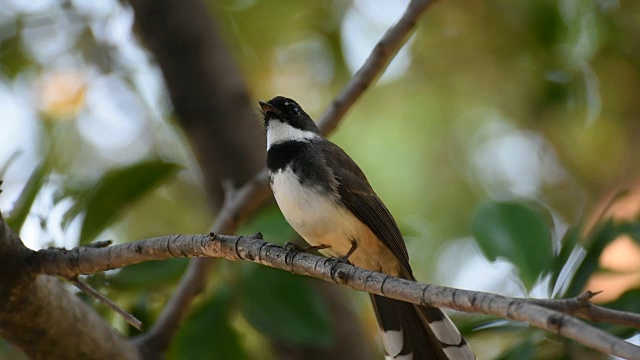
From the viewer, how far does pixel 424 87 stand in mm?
7285

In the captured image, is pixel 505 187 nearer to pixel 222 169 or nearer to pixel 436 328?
pixel 222 169

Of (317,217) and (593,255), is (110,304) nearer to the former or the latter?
(317,217)

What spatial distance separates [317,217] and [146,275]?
0.98 metres

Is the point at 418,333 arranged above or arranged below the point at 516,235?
below

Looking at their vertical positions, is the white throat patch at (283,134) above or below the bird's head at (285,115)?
below

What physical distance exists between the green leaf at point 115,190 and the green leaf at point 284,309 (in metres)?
0.69

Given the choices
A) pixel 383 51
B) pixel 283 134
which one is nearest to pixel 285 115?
pixel 283 134

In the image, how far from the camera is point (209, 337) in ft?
13.6

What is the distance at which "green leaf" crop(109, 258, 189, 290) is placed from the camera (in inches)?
164

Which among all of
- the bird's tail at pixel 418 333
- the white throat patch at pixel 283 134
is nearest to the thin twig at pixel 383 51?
the white throat patch at pixel 283 134

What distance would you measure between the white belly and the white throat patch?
0.39 metres

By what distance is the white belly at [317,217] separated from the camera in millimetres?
3799

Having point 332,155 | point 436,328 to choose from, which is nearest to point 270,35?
point 332,155

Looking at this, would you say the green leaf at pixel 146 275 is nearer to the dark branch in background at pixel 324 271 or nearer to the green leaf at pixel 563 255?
the dark branch in background at pixel 324 271
